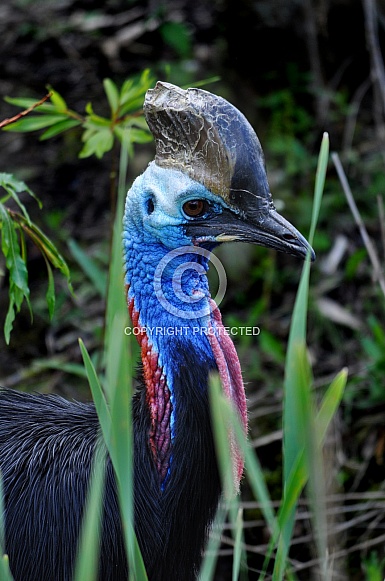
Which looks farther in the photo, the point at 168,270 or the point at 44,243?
the point at 44,243

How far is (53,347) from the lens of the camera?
3.95 meters

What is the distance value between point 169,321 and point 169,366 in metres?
0.10

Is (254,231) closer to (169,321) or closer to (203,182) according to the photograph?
(203,182)

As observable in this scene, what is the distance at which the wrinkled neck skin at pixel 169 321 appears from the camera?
2014mm

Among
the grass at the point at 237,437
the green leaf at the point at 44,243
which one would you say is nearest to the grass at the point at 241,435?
the grass at the point at 237,437

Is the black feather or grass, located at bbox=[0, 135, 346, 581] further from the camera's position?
the black feather

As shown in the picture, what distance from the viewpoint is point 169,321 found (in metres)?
2.03

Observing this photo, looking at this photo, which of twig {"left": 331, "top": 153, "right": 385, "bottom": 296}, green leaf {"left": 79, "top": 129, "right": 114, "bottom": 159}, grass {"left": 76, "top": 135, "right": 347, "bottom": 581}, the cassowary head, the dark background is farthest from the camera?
the dark background

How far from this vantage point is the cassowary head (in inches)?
76.7

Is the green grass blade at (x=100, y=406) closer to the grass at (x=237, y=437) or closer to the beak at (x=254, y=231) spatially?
the grass at (x=237, y=437)

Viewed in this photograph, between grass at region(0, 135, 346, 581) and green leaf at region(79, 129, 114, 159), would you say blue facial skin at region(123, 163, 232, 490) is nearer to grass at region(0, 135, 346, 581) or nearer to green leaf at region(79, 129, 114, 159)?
grass at region(0, 135, 346, 581)

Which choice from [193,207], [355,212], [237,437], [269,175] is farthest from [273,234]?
[269,175]

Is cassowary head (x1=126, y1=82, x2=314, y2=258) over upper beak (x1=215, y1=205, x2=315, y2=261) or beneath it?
over

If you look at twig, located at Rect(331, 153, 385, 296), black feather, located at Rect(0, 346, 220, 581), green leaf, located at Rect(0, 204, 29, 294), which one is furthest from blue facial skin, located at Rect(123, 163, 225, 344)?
twig, located at Rect(331, 153, 385, 296)
